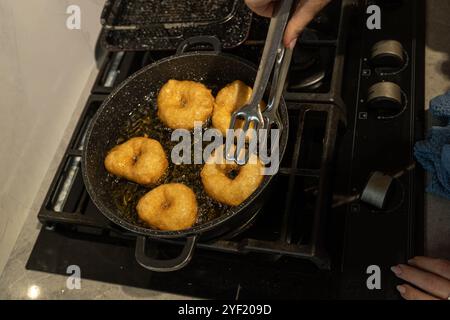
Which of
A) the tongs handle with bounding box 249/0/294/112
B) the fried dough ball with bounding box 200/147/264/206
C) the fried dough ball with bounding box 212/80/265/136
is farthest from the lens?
the fried dough ball with bounding box 212/80/265/136

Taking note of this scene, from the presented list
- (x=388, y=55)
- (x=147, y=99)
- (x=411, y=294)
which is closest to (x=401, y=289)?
(x=411, y=294)

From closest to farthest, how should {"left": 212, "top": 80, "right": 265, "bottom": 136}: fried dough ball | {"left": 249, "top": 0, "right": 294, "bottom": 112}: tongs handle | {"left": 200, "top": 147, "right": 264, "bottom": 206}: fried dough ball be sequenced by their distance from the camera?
{"left": 249, "top": 0, "right": 294, "bottom": 112}: tongs handle
{"left": 200, "top": 147, "right": 264, "bottom": 206}: fried dough ball
{"left": 212, "top": 80, "right": 265, "bottom": 136}: fried dough ball

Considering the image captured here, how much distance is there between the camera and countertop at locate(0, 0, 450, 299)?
2.93 feet

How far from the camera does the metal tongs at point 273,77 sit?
0.81m

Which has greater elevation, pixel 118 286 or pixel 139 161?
pixel 139 161

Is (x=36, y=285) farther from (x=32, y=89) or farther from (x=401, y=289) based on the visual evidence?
(x=401, y=289)

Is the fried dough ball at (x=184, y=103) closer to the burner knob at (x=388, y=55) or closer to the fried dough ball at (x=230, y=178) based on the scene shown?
the fried dough ball at (x=230, y=178)

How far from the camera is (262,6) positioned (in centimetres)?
89

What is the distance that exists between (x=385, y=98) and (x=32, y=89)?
2.80 feet

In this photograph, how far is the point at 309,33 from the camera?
45.0 inches

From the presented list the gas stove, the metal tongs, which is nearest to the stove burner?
the gas stove

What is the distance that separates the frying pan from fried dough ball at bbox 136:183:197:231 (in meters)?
0.04

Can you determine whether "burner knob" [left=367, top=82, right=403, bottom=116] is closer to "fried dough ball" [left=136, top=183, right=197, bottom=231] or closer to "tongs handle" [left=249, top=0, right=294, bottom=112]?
"tongs handle" [left=249, top=0, right=294, bottom=112]
